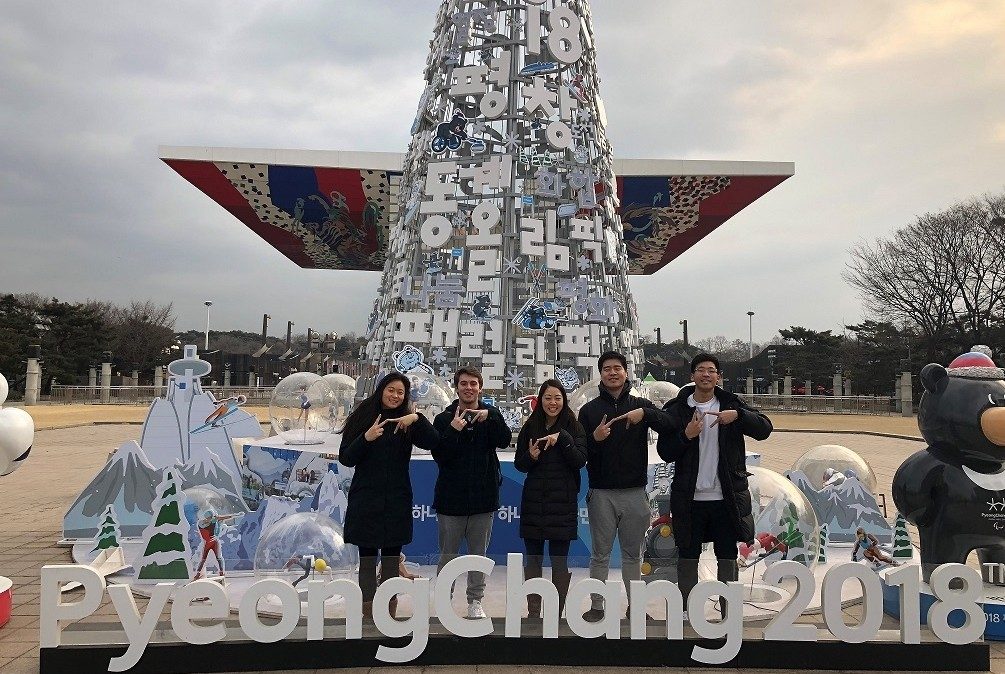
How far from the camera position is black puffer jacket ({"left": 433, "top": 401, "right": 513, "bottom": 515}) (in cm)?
406

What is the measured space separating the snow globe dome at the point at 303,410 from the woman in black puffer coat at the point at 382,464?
3.46m

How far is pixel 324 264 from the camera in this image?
28.6 m

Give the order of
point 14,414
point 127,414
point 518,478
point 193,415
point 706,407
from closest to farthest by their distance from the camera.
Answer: point 706,407, point 14,414, point 518,478, point 193,415, point 127,414

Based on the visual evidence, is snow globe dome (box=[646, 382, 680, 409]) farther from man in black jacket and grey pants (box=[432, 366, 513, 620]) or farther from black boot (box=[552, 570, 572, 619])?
black boot (box=[552, 570, 572, 619])

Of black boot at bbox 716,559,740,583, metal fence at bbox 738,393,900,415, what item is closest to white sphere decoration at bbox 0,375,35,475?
black boot at bbox 716,559,740,583

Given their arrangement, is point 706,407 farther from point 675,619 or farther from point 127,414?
point 127,414

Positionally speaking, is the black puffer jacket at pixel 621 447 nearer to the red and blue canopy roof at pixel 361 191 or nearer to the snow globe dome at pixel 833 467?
the snow globe dome at pixel 833 467

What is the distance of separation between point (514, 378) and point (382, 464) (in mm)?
3147

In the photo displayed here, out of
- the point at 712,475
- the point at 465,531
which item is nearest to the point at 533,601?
the point at 465,531

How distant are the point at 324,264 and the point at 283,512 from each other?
80.0 feet

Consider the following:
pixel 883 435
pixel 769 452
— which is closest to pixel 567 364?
pixel 769 452

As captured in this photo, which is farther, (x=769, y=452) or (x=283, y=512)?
(x=769, y=452)

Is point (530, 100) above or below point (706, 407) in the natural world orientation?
above

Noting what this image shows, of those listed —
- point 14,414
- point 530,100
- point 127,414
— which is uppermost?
point 530,100
